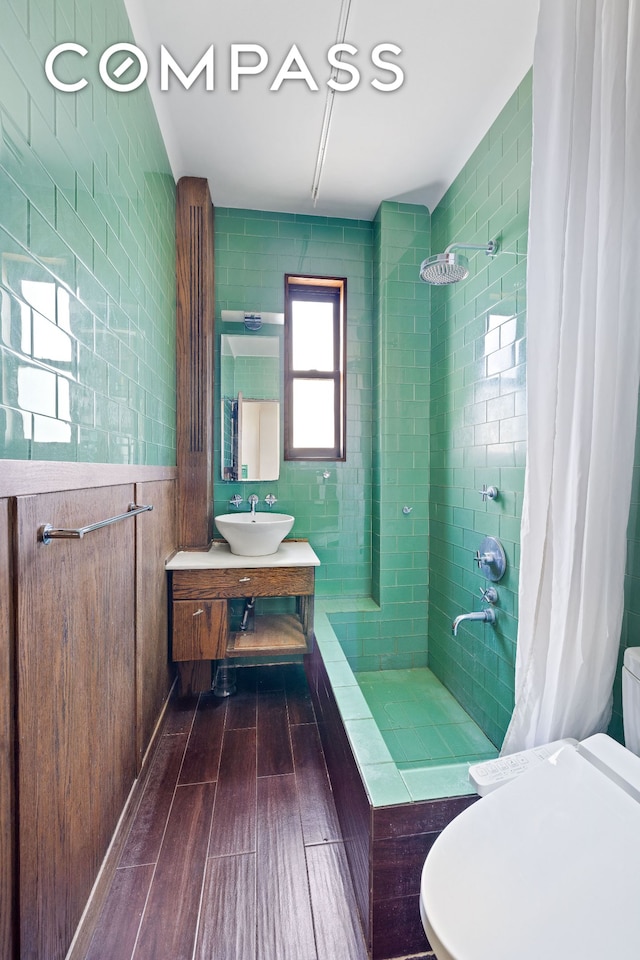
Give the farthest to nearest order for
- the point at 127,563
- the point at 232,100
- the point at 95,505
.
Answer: the point at 232,100 → the point at 127,563 → the point at 95,505

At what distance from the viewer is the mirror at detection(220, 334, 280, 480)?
8.14ft

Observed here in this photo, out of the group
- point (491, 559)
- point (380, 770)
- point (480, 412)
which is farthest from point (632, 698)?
point (480, 412)

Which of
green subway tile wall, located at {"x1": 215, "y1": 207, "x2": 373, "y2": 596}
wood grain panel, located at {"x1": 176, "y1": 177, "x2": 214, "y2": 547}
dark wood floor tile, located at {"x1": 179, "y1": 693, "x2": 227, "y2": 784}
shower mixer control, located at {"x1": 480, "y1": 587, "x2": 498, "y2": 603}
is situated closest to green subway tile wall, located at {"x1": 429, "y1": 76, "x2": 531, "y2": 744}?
shower mixer control, located at {"x1": 480, "y1": 587, "x2": 498, "y2": 603}

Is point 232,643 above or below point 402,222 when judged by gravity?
below

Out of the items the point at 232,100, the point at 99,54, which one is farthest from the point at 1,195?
the point at 232,100

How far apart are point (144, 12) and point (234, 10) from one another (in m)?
0.32

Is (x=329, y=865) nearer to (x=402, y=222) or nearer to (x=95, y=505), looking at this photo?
(x=95, y=505)

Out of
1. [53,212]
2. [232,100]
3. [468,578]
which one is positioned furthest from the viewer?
[468,578]

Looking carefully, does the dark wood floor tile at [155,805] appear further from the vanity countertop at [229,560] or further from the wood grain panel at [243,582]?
the vanity countertop at [229,560]

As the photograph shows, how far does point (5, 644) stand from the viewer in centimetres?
72

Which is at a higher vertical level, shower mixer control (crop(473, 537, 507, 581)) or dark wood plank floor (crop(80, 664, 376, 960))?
shower mixer control (crop(473, 537, 507, 581))

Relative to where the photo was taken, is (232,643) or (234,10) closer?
(234,10)

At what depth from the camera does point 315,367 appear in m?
2.65

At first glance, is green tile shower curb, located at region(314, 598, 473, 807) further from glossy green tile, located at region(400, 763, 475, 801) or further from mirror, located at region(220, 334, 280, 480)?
mirror, located at region(220, 334, 280, 480)
